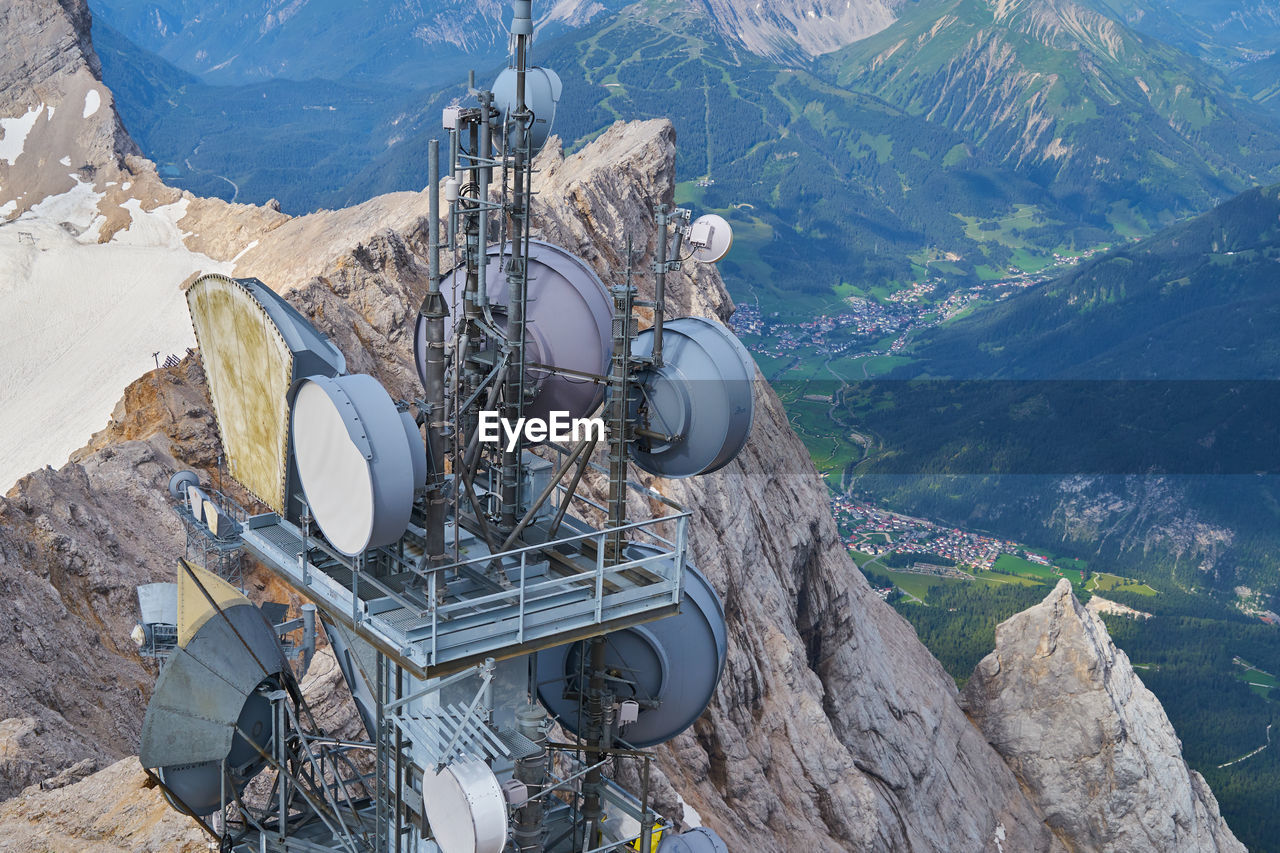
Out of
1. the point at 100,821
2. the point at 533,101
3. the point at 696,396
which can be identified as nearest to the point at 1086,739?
the point at 696,396

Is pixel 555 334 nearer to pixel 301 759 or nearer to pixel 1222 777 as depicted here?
pixel 301 759

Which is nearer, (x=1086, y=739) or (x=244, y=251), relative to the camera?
(x=1086, y=739)

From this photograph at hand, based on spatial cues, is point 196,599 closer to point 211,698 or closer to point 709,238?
point 211,698

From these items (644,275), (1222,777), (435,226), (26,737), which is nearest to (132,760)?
(26,737)

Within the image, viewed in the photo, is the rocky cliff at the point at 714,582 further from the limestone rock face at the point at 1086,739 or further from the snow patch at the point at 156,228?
the snow patch at the point at 156,228

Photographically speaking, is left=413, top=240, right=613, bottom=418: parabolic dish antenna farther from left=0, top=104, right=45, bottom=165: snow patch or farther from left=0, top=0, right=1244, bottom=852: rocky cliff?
left=0, top=104, right=45, bottom=165: snow patch

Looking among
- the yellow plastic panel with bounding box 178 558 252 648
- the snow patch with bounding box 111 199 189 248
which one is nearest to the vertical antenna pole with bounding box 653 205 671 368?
the yellow plastic panel with bounding box 178 558 252 648

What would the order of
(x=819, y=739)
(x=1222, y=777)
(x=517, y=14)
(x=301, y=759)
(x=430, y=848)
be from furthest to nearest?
(x=1222, y=777), (x=819, y=739), (x=301, y=759), (x=517, y=14), (x=430, y=848)
